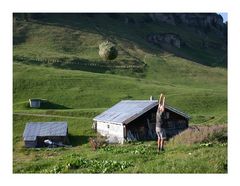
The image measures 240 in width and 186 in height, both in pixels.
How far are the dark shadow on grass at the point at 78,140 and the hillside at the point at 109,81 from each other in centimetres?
5

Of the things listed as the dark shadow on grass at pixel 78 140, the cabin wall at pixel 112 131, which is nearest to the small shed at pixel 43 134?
the dark shadow on grass at pixel 78 140

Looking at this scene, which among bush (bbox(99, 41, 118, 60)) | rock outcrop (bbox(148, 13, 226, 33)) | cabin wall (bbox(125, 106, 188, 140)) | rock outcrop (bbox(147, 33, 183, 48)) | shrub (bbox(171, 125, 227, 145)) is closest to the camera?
shrub (bbox(171, 125, 227, 145))

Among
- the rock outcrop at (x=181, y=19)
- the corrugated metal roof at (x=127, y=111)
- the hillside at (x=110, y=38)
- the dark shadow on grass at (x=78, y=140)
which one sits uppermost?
the rock outcrop at (x=181, y=19)

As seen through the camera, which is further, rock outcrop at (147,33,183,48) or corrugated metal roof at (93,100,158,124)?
rock outcrop at (147,33,183,48)

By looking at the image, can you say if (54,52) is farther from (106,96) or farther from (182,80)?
(106,96)

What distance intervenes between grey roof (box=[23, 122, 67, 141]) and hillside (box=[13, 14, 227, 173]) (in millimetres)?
1112

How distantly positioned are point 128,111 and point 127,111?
0.21 metres

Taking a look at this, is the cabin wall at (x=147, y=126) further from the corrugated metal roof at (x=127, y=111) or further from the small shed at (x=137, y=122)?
the corrugated metal roof at (x=127, y=111)

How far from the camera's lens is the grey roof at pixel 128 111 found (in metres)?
36.6

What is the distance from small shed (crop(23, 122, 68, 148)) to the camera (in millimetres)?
36753

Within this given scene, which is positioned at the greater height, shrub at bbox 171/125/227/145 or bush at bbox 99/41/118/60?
bush at bbox 99/41/118/60

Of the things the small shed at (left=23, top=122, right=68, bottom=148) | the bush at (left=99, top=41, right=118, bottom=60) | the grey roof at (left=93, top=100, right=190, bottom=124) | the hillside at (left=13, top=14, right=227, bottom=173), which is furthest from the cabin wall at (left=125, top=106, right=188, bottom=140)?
the bush at (left=99, top=41, right=118, bottom=60)

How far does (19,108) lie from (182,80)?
1834 inches

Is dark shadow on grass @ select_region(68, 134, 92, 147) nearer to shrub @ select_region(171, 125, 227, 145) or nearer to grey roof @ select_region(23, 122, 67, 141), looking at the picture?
grey roof @ select_region(23, 122, 67, 141)
